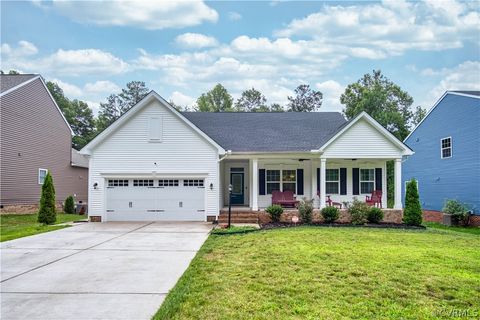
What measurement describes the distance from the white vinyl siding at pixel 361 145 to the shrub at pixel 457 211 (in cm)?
414

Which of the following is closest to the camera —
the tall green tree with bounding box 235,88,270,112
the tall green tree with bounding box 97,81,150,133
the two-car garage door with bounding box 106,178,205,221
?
the two-car garage door with bounding box 106,178,205,221

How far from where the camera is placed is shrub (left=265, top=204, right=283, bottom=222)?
14.4 meters

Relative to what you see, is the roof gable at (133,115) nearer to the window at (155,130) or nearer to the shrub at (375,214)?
the window at (155,130)

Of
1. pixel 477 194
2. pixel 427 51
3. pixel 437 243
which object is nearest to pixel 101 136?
pixel 437 243

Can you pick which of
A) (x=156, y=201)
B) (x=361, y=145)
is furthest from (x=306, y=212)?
(x=156, y=201)

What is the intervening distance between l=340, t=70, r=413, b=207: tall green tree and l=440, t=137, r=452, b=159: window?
12664mm

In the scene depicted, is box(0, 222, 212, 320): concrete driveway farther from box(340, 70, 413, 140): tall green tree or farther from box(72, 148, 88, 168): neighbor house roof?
box(340, 70, 413, 140): tall green tree

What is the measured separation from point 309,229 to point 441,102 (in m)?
12.3

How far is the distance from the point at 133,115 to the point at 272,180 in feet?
23.4

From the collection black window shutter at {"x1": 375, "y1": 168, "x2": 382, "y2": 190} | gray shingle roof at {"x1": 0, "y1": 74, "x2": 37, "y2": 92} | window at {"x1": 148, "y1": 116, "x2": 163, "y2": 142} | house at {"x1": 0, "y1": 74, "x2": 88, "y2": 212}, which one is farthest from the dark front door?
gray shingle roof at {"x1": 0, "y1": 74, "x2": 37, "y2": 92}

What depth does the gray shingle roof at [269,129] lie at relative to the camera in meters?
15.8

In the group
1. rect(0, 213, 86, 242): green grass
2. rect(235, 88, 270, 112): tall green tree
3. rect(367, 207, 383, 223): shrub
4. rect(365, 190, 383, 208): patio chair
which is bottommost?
rect(0, 213, 86, 242): green grass

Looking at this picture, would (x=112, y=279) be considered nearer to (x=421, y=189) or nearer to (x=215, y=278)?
(x=215, y=278)

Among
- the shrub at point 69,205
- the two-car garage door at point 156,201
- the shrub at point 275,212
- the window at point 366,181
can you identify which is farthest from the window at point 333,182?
the shrub at point 69,205
